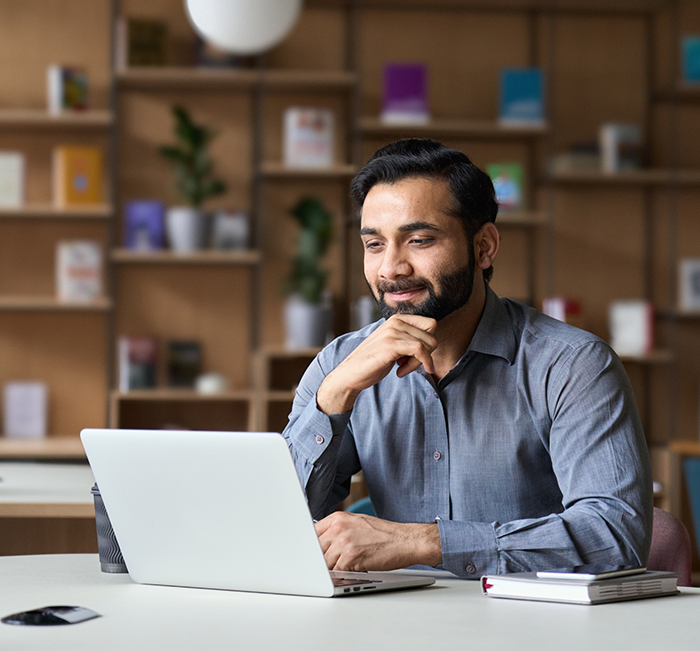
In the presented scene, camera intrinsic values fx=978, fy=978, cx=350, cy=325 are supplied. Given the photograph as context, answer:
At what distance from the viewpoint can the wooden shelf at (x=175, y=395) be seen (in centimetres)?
424

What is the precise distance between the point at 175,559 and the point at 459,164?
2.82ft

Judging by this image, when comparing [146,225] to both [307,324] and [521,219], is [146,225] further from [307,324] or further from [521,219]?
[521,219]

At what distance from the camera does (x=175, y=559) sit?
1.22 meters

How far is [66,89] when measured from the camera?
4.48 meters

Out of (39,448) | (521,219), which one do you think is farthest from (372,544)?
(521,219)

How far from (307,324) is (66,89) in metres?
1.55

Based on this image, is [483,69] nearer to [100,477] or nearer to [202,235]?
[202,235]

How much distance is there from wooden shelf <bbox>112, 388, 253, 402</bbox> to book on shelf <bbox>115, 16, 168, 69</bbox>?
1.50 meters

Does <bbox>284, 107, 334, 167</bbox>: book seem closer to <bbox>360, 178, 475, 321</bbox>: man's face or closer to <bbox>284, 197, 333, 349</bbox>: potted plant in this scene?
<bbox>284, 197, 333, 349</bbox>: potted plant

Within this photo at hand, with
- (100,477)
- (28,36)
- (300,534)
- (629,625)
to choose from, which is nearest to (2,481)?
(100,477)

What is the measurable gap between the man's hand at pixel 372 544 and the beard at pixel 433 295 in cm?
44

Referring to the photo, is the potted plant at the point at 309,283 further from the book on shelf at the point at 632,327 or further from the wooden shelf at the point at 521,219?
the book on shelf at the point at 632,327

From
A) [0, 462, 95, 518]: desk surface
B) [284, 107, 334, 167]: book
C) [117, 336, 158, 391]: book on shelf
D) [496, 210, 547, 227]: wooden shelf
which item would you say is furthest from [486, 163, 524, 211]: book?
[0, 462, 95, 518]: desk surface

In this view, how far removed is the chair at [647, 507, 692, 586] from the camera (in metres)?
1.54
